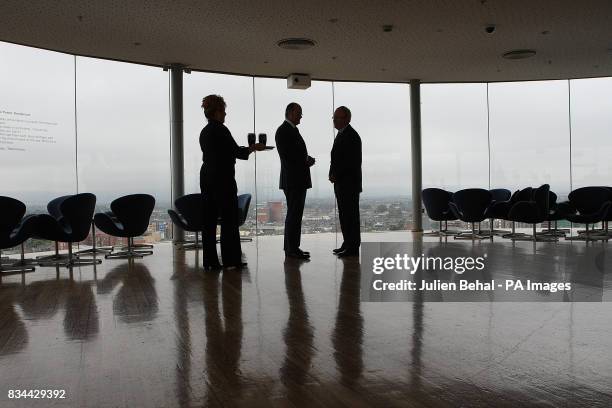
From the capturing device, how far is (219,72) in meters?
10.3

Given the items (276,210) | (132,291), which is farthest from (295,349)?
(276,210)

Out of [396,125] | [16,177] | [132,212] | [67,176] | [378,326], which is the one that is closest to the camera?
[378,326]

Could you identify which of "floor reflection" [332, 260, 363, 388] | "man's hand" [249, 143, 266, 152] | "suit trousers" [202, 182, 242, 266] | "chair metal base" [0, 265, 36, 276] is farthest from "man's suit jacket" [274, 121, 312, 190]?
"chair metal base" [0, 265, 36, 276]

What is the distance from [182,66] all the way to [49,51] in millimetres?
2133

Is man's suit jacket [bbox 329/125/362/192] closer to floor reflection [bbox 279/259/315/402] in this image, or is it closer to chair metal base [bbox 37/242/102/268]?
floor reflection [bbox 279/259/315/402]

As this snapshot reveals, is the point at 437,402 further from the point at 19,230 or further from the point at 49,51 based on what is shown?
the point at 49,51

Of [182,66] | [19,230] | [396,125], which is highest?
[182,66]

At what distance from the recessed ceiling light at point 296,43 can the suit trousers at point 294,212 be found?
3056 millimetres

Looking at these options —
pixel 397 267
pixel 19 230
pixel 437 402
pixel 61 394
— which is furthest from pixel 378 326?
pixel 19 230

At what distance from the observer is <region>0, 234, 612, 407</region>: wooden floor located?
1.96m

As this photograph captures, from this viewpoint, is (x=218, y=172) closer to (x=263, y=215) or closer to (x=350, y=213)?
(x=350, y=213)

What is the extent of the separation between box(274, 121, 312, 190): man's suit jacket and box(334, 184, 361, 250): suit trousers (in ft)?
1.51

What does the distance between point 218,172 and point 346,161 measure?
5.52 ft

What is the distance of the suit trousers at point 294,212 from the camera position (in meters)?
6.09
